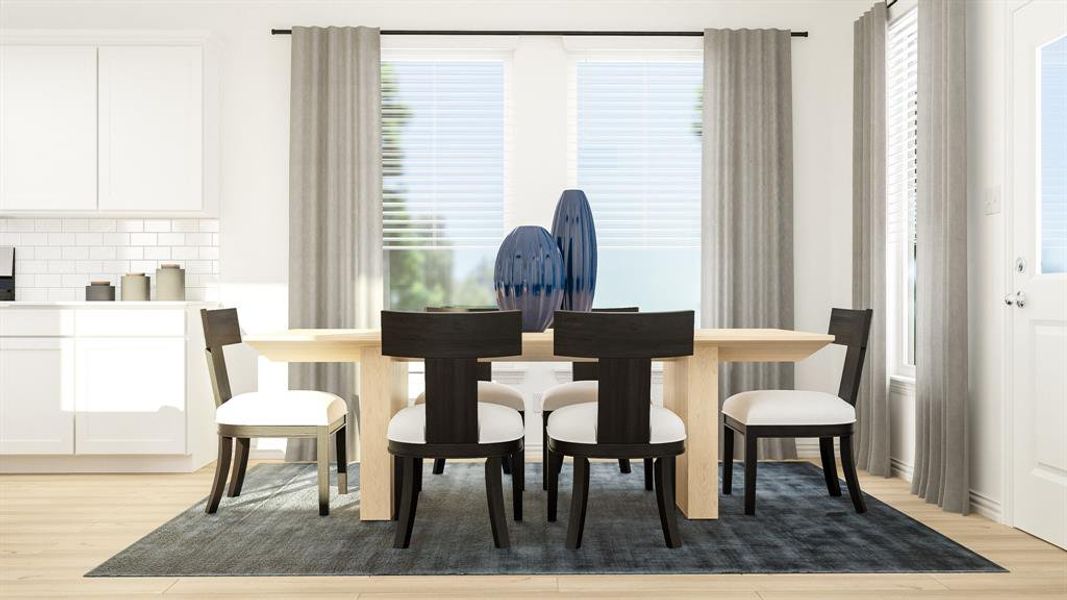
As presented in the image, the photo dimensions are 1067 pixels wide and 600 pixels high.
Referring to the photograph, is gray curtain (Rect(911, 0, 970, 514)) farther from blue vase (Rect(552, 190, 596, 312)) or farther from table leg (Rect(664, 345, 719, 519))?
blue vase (Rect(552, 190, 596, 312))

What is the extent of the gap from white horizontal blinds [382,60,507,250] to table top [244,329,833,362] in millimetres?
1698

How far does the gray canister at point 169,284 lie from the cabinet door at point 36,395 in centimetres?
59

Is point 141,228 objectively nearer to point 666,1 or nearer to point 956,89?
point 666,1

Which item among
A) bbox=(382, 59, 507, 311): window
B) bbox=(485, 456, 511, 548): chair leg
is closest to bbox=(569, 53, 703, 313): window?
bbox=(382, 59, 507, 311): window

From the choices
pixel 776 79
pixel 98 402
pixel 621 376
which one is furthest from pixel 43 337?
pixel 776 79

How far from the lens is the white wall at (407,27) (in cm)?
481

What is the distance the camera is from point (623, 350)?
2703 millimetres

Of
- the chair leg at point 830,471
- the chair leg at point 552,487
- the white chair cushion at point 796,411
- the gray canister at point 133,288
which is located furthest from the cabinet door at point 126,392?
the chair leg at point 830,471

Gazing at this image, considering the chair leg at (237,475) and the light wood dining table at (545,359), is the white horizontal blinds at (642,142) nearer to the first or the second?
the light wood dining table at (545,359)

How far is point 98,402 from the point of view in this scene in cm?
425

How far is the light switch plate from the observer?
3.34 m

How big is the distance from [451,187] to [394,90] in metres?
0.70

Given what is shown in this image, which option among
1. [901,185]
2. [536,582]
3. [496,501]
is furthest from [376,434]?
[901,185]

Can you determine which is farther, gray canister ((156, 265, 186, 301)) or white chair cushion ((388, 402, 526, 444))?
gray canister ((156, 265, 186, 301))
